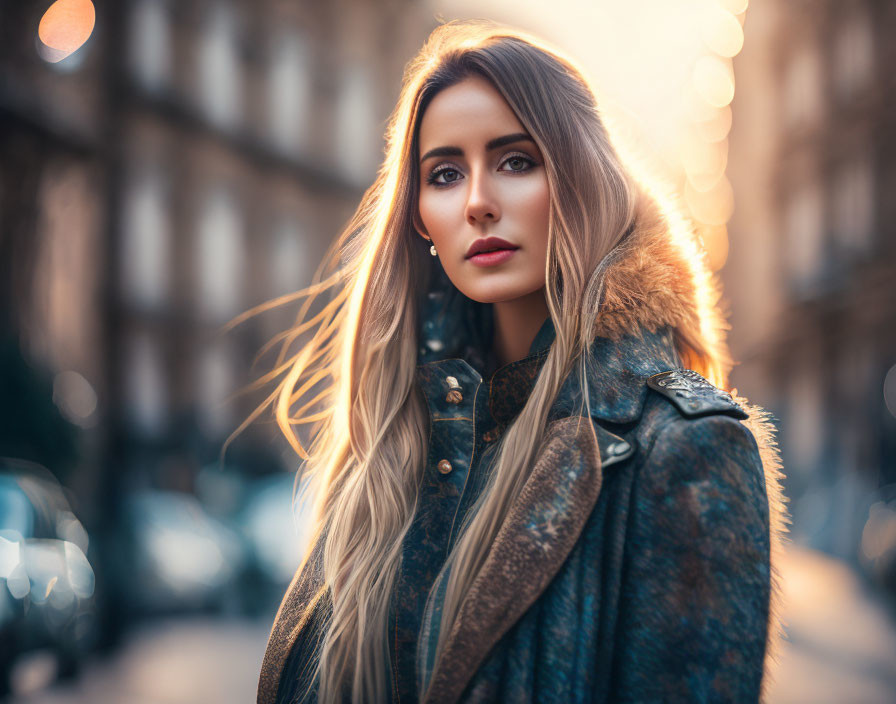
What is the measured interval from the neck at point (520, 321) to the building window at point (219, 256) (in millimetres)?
22991

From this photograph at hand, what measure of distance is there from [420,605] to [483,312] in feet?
2.85

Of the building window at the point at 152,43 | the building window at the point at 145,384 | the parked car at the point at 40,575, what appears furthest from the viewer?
the building window at the point at 145,384

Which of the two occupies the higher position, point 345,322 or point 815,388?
point 345,322

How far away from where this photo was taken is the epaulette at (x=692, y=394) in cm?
164

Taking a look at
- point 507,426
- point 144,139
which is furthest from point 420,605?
point 144,139

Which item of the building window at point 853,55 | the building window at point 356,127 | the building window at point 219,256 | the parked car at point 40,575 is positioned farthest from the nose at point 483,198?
the building window at point 356,127

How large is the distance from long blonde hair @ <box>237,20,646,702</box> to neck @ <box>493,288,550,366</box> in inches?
5.2

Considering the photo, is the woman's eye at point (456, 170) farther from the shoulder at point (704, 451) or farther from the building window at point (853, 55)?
the building window at point (853, 55)

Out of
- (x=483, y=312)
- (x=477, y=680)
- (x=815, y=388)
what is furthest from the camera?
(x=815, y=388)

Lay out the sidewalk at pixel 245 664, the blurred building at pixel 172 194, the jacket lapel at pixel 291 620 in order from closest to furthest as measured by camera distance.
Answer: the jacket lapel at pixel 291 620, the sidewalk at pixel 245 664, the blurred building at pixel 172 194

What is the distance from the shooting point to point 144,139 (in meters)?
22.2

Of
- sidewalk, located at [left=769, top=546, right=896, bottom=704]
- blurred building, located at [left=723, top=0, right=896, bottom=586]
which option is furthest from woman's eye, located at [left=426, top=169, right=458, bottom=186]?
blurred building, located at [left=723, top=0, right=896, bottom=586]

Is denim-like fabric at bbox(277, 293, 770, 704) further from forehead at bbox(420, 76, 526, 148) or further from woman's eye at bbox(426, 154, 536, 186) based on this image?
forehead at bbox(420, 76, 526, 148)

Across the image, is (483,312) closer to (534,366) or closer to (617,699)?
(534,366)
